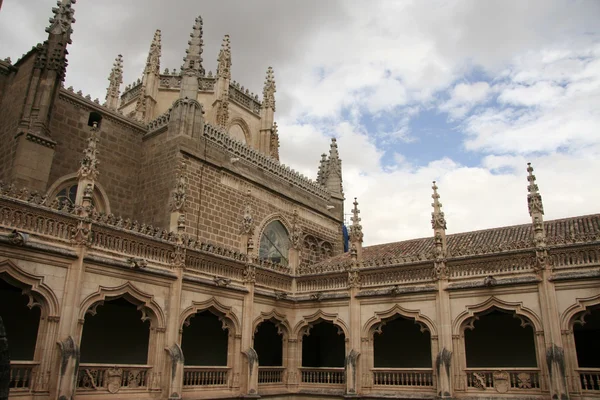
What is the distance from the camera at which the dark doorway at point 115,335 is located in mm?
17734

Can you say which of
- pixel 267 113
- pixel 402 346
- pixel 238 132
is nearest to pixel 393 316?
pixel 402 346

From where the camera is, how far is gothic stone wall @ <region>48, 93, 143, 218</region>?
21672 millimetres

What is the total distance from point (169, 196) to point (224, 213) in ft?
8.88

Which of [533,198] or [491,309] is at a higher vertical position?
[533,198]

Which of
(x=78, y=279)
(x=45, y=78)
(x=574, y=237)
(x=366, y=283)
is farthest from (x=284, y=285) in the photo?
(x=45, y=78)

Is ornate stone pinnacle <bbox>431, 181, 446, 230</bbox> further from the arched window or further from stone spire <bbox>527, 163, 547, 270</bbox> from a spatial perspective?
the arched window

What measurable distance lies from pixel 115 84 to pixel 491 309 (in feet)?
99.7

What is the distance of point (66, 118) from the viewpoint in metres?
22.1

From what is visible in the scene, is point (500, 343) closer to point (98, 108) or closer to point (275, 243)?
point (275, 243)

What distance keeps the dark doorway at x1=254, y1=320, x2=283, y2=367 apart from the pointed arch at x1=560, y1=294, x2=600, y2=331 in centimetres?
1140

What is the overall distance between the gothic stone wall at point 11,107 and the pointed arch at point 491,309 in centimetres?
1660

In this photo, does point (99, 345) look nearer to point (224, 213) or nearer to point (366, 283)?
point (224, 213)

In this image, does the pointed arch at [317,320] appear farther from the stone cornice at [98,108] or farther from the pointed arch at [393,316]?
the stone cornice at [98,108]

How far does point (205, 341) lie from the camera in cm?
2091
